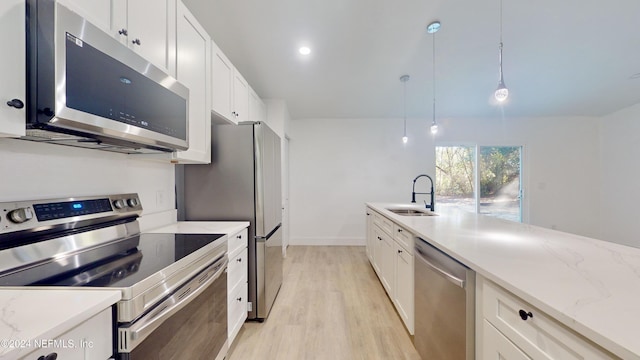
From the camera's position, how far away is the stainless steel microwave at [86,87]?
781mm

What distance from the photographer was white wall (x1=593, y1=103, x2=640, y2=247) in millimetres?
4164

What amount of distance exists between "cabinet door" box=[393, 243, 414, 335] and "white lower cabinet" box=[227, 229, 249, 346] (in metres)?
1.29

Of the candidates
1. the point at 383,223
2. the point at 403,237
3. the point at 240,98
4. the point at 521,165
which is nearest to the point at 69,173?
the point at 240,98

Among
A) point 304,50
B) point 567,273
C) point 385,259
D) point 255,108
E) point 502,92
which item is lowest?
point 385,259

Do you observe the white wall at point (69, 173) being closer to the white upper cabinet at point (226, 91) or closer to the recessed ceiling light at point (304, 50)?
the white upper cabinet at point (226, 91)

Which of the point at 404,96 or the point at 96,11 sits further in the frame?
the point at 404,96

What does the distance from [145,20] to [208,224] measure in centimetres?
133

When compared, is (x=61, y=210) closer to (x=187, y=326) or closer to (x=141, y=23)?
(x=187, y=326)

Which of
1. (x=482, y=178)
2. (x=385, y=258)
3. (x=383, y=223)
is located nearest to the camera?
(x=385, y=258)

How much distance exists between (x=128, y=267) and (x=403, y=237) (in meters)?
1.77

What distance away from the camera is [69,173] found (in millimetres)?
1190

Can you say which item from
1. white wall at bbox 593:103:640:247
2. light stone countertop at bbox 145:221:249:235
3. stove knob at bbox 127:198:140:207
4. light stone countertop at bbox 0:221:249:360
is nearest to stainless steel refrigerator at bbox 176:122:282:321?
light stone countertop at bbox 145:221:249:235

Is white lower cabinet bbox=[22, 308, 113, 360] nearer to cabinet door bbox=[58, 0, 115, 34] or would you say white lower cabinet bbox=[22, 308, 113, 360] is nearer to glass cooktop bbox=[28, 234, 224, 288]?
glass cooktop bbox=[28, 234, 224, 288]

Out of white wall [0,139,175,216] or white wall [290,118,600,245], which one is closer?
white wall [0,139,175,216]
